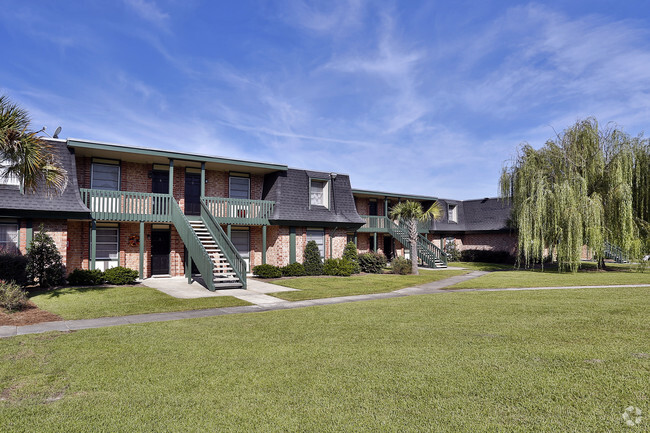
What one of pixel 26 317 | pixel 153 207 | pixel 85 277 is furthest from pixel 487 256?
pixel 26 317

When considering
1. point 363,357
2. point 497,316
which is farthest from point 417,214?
point 363,357

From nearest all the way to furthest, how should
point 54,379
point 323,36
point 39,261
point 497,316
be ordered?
point 54,379 < point 497,316 < point 39,261 < point 323,36

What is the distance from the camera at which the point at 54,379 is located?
16.2 ft

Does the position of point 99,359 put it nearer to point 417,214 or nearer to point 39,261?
point 39,261

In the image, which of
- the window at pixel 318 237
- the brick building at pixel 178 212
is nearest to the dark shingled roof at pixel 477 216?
the window at pixel 318 237

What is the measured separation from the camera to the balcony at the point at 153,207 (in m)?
16.7

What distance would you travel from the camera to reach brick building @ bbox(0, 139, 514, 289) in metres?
15.6

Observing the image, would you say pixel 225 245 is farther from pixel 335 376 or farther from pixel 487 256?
pixel 487 256

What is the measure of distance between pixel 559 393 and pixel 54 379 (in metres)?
6.05

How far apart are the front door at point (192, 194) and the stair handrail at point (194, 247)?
7.04 ft

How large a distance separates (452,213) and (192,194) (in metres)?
24.2

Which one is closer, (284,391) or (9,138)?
(284,391)

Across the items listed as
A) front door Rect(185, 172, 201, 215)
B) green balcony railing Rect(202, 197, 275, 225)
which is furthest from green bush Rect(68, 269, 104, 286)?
front door Rect(185, 172, 201, 215)

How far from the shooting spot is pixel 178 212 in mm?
17344
